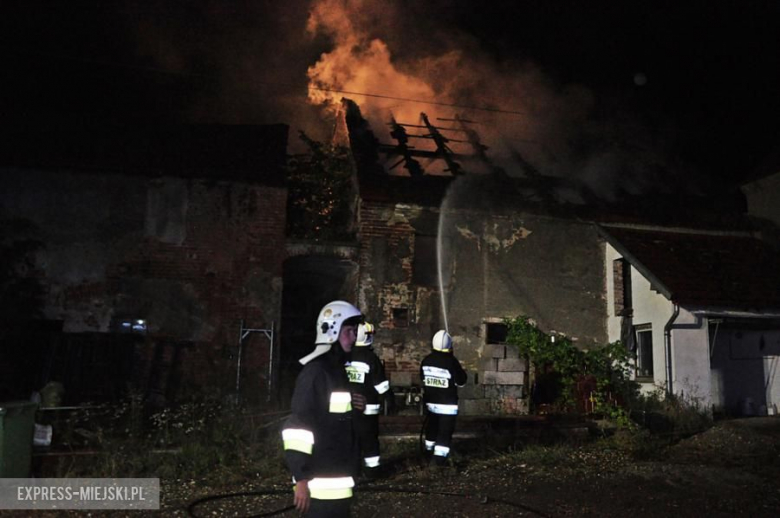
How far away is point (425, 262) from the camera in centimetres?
1412

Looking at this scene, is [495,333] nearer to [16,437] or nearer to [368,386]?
[368,386]

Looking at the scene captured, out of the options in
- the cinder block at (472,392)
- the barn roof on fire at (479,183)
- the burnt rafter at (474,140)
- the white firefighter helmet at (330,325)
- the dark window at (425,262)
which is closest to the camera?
the white firefighter helmet at (330,325)

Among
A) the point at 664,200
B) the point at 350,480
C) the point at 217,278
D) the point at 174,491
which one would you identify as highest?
the point at 664,200

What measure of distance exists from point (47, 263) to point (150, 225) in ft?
7.00

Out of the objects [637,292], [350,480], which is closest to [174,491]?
[350,480]

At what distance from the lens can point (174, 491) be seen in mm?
6742

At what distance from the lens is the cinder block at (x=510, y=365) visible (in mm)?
12344

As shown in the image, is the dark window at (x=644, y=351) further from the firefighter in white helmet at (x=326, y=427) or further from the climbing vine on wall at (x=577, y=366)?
the firefighter in white helmet at (x=326, y=427)

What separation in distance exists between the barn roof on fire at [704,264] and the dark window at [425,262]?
4097 millimetres

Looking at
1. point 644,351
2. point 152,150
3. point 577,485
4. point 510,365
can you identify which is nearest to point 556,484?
point 577,485

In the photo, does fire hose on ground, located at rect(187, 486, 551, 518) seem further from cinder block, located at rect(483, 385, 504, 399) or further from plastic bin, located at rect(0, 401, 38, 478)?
cinder block, located at rect(483, 385, 504, 399)

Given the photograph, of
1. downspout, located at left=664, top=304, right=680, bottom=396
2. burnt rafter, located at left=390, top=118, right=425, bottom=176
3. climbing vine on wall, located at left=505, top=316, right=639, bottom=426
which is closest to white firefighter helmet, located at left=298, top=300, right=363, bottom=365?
climbing vine on wall, located at left=505, top=316, right=639, bottom=426

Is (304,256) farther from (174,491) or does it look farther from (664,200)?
(664,200)

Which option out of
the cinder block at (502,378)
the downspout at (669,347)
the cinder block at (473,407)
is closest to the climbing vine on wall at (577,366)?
the downspout at (669,347)
